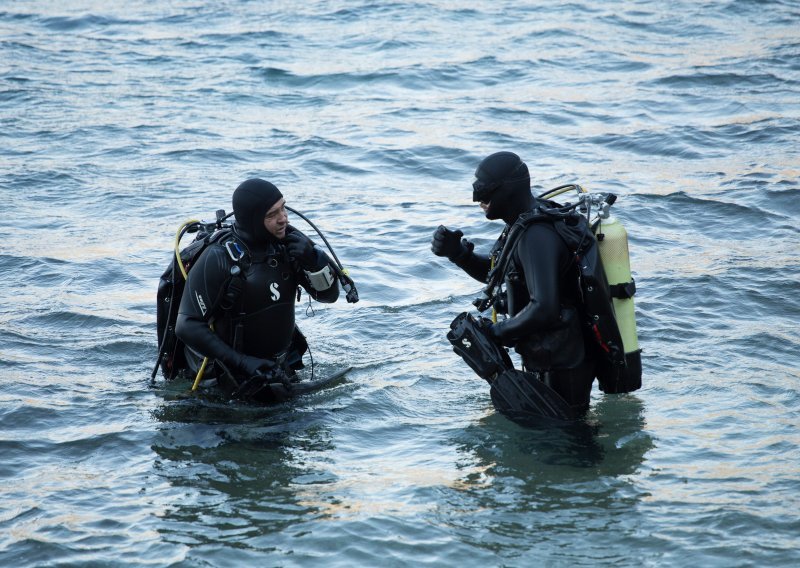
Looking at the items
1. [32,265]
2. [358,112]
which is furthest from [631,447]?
[358,112]

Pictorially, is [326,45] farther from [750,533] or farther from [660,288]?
[750,533]

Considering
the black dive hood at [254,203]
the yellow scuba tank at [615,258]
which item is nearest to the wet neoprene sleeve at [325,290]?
the black dive hood at [254,203]

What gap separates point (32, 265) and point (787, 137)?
9048 millimetres

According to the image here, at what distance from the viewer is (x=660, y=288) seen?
900cm

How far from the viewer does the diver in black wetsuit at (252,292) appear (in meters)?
6.19

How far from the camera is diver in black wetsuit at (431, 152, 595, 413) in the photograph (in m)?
5.58

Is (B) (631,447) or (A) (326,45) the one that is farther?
(A) (326,45)

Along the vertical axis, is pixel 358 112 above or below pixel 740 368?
above

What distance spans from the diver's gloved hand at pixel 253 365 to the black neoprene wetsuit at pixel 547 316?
1321 millimetres

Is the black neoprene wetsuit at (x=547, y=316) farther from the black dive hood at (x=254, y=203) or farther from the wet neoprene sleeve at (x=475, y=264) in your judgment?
the black dive hood at (x=254, y=203)

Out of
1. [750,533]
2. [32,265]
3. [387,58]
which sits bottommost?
[750,533]

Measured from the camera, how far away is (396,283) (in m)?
9.44

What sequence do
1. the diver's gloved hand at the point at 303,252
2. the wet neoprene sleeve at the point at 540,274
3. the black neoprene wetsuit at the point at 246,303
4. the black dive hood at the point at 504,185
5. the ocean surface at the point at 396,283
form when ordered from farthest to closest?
1. the diver's gloved hand at the point at 303,252
2. the black neoprene wetsuit at the point at 246,303
3. the black dive hood at the point at 504,185
4. the wet neoprene sleeve at the point at 540,274
5. the ocean surface at the point at 396,283

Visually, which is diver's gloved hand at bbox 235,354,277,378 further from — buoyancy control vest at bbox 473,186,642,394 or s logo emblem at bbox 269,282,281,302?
buoyancy control vest at bbox 473,186,642,394
